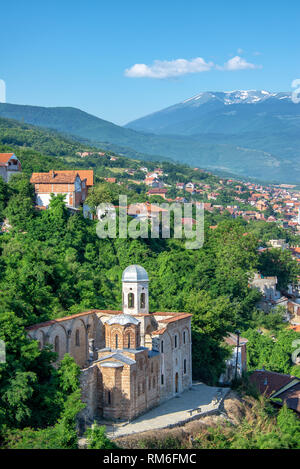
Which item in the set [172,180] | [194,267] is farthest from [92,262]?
[172,180]

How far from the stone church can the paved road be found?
0.31 m

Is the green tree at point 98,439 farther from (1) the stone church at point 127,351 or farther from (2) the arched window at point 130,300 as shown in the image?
(2) the arched window at point 130,300

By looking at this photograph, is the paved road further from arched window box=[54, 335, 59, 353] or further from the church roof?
arched window box=[54, 335, 59, 353]

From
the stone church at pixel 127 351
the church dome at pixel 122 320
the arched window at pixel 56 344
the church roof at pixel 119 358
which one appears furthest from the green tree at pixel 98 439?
the church dome at pixel 122 320

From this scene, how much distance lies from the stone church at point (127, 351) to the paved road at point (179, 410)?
1.02 ft

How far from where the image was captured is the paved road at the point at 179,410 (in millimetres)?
20984

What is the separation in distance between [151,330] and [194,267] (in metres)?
16.1

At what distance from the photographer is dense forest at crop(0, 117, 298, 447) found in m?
19.3

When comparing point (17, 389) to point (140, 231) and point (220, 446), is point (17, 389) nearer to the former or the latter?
point (220, 446)

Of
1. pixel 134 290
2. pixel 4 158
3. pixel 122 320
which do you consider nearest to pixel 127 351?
pixel 122 320

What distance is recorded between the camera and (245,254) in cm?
4475

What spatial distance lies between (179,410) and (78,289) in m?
7.58

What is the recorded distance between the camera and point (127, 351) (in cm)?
2225

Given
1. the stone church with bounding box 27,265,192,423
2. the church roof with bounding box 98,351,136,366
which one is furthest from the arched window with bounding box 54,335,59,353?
the church roof with bounding box 98,351,136,366
